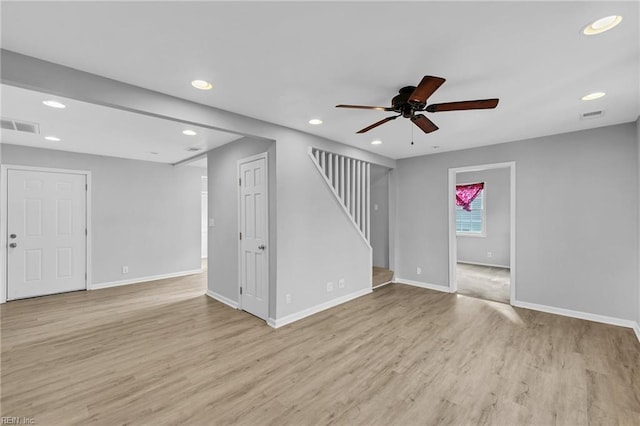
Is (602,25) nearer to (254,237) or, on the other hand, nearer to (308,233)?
(308,233)

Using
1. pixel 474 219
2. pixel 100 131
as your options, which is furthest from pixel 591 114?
pixel 100 131

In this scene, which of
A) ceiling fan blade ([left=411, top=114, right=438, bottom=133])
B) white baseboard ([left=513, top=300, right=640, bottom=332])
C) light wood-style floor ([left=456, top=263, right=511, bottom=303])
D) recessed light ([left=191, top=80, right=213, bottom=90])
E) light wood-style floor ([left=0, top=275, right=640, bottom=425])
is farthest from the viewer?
light wood-style floor ([left=456, top=263, right=511, bottom=303])

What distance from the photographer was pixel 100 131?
12.0ft

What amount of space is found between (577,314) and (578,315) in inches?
0.6

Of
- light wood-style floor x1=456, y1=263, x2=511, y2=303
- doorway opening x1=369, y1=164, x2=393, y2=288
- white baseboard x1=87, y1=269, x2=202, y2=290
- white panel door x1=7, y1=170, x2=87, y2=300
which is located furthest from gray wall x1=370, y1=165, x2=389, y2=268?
white panel door x1=7, y1=170, x2=87, y2=300

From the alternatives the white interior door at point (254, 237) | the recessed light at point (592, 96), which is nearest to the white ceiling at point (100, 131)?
the white interior door at point (254, 237)

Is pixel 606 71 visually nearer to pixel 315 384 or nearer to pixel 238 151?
pixel 315 384

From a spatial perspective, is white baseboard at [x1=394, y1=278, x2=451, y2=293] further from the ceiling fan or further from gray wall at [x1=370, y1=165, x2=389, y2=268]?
the ceiling fan

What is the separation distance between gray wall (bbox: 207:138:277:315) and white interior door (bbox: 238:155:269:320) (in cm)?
18

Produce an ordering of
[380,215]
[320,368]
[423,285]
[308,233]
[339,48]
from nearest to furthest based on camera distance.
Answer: [339,48], [320,368], [308,233], [423,285], [380,215]

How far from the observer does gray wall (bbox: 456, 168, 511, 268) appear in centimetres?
687

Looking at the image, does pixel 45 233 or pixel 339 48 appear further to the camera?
pixel 45 233

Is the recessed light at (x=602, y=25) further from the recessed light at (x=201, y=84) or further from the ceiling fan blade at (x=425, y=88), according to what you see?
the recessed light at (x=201, y=84)

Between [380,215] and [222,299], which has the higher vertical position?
[380,215]
